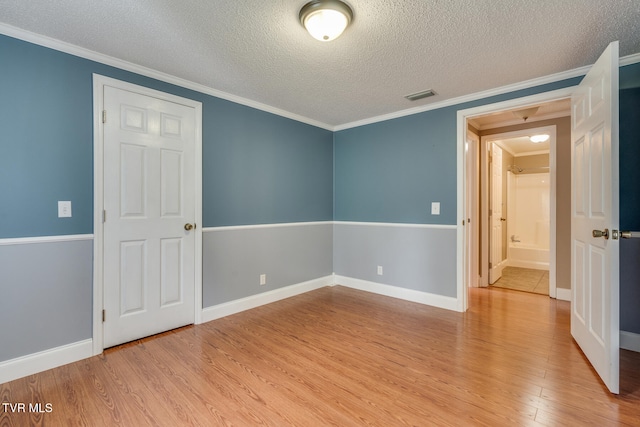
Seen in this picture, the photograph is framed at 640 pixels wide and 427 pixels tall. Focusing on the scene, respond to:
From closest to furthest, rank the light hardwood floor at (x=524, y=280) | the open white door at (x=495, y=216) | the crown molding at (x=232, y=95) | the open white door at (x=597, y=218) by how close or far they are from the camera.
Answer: the open white door at (x=597, y=218), the crown molding at (x=232, y=95), the light hardwood floor at (x=524, y=280), the open white door at (x=495, y=216)

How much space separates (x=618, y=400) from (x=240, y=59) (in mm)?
3517

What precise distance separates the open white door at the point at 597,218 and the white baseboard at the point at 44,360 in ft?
12.1

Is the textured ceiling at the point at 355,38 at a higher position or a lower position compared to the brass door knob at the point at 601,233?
higher

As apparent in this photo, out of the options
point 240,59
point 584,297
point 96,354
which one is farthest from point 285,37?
point 584,297

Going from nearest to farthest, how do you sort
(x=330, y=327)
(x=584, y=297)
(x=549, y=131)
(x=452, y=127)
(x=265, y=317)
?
(x=584, y=297), (x=330, y=327), (x=265, y=317), (x=452, y=127), (x=549, y=131)

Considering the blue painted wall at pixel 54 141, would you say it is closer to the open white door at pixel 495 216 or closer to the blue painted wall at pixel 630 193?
the blue painted wall at pixel 630 193

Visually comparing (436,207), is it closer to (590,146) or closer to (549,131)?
(590,146)

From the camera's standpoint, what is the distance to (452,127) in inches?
133

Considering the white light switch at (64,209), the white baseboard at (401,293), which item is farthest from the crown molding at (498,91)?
the white light switch at (64,209)

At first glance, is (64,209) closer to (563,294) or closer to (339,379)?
(339,379)

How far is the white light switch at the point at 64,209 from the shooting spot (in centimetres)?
219

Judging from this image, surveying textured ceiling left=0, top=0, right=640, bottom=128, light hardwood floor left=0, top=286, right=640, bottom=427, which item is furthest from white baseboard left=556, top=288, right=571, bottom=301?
textured ceiling left=0, top=0, right=640, bottom=128

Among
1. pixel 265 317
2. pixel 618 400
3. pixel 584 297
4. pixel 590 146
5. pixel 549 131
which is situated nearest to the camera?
pixel 618 400

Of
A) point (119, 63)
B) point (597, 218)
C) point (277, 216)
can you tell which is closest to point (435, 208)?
point (597, 218)
